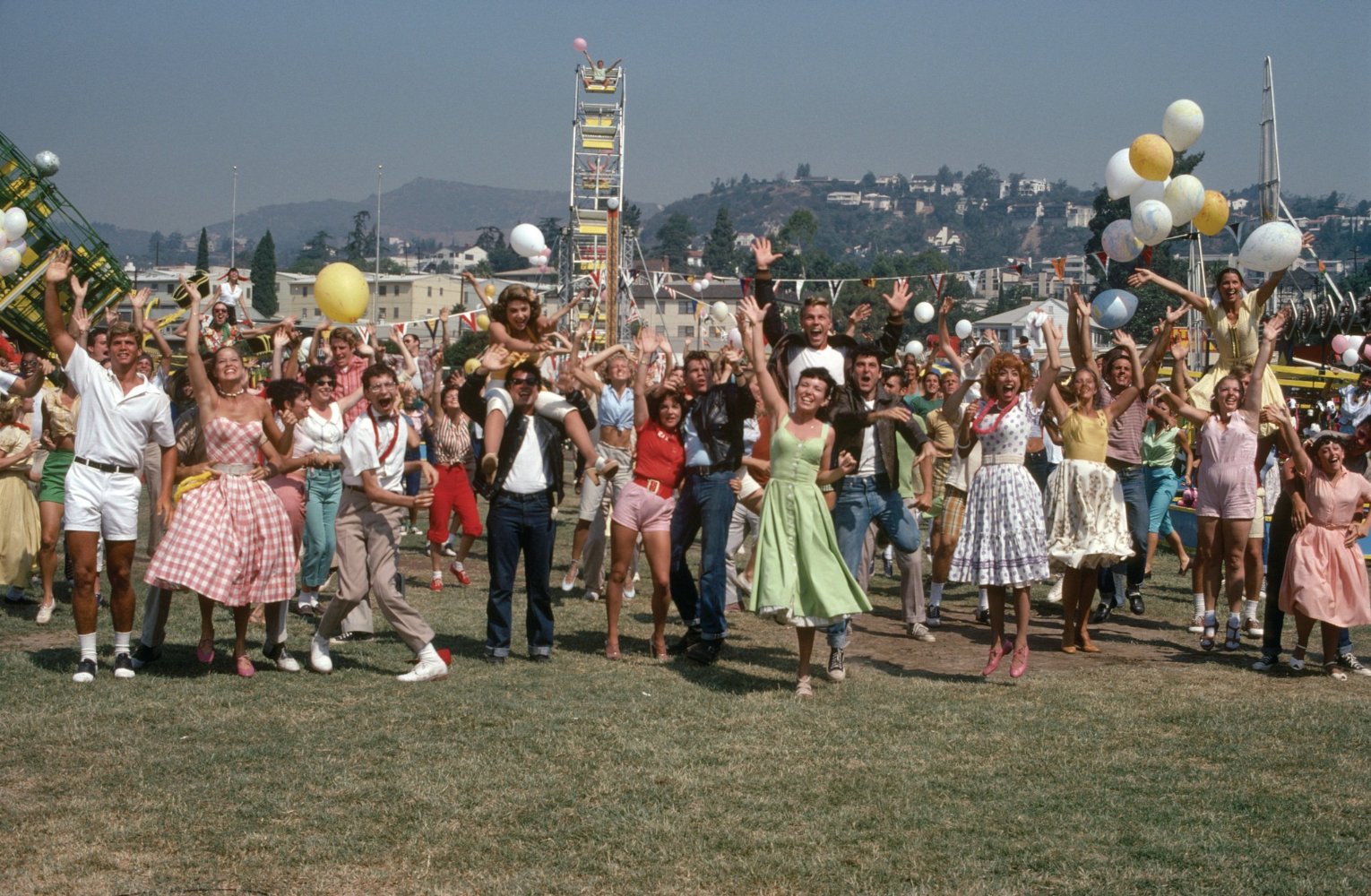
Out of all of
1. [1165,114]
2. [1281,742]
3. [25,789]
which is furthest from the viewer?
[1165,114]

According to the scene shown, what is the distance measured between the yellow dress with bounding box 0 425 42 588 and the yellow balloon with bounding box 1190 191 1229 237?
30.9ft

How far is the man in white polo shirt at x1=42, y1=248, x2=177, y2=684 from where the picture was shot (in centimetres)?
806

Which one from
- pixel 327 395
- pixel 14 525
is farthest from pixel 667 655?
pixel 14 525

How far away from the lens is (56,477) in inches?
402

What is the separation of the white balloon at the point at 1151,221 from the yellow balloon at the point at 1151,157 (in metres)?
Answer: 0.23

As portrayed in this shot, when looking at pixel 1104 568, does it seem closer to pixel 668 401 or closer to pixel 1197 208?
pixel 1197 208

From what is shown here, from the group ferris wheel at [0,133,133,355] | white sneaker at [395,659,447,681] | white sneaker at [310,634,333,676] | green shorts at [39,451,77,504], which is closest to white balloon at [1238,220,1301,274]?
white sneaker at [395,659,447,681]

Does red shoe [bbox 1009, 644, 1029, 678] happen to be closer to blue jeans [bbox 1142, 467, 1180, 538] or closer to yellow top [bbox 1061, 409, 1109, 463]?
yellow top [bbox 1061, 409, 1109, 463]

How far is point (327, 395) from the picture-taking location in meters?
9.73

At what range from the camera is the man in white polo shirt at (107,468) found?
806 centimetres

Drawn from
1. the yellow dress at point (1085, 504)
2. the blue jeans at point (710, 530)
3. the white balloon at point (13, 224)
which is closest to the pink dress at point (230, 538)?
the blue jeans at point (710, 530)

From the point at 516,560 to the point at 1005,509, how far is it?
3.11 metres

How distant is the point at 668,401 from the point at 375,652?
2532 millimetres

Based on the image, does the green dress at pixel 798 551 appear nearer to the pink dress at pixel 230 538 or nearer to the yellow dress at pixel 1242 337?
the pink dress at pixel 230 538
